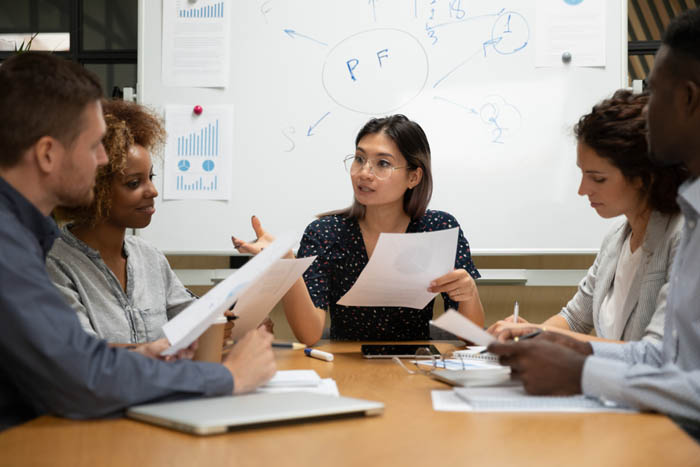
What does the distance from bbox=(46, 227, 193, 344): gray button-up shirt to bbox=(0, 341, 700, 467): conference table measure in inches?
26.4

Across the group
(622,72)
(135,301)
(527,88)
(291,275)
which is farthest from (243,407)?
(622,72)

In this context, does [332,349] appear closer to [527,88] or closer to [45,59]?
[45,59]

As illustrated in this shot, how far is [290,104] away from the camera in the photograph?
255 centimetres

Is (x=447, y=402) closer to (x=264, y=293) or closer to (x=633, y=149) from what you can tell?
(x=264, y=293)

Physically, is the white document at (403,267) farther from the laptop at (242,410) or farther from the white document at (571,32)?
the white document at (571,32)

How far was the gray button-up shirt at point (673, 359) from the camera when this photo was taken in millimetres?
957

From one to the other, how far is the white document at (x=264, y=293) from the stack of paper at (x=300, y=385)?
24 cm

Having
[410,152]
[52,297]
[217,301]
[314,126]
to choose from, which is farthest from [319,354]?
[314,126]

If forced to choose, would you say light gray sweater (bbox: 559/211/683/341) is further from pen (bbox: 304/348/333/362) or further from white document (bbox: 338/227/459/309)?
pen (bbox: 304/348/333/362)

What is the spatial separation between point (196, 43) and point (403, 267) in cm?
150

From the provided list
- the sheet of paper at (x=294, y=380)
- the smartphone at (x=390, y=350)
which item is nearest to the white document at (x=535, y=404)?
the sheet of paper at (x=294, y=380)

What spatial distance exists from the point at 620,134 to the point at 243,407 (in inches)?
46.2

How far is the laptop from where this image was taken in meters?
0.82

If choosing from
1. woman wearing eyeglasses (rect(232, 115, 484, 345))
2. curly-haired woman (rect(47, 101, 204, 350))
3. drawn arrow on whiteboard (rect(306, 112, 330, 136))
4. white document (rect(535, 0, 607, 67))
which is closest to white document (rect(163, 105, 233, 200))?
drawn arrow on whiteboard (rect(306, 112, 330, 136))
